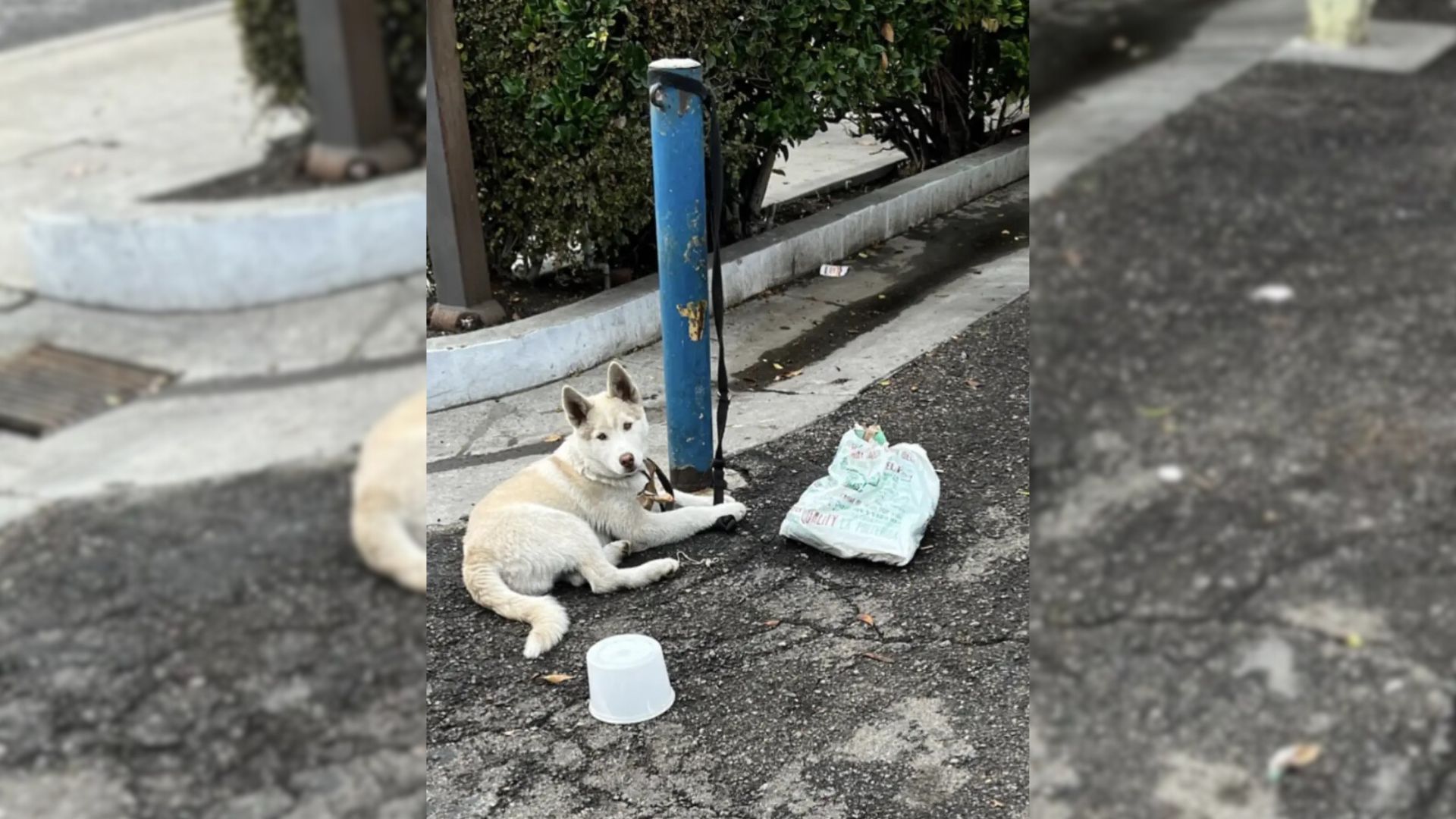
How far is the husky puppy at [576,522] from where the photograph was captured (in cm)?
345

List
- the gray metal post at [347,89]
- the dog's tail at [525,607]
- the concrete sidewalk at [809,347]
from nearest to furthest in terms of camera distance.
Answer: the gray metal post at [347,89]
the dog's tail at [525,607]
the concrete sidewalk at [809,347]

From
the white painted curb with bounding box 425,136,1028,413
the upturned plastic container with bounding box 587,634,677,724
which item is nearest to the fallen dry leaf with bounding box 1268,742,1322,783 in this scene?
the upturned plastic container with bounding box 587,634,677,724

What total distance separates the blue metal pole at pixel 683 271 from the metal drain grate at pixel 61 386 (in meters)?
3.29

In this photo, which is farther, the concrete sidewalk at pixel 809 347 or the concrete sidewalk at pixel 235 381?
the concrete sidewalk at pixel 809 347

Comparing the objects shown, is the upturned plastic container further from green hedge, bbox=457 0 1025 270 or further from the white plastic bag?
green hedge, bbox=457 0 1025 270

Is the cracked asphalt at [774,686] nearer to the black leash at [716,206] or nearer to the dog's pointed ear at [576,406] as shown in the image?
the black leash at [716,206]

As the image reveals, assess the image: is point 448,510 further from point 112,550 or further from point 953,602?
point 112,550

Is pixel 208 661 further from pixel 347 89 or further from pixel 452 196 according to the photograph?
pixel 452 196

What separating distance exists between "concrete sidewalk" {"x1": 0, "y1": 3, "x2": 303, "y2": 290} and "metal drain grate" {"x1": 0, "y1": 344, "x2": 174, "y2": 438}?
0.11 ft

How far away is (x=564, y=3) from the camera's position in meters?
5.05

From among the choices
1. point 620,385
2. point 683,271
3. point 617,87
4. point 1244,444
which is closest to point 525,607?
point 620,385

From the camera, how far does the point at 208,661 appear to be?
0.54 m

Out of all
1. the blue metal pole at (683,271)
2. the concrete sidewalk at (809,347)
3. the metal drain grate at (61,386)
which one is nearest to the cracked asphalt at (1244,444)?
the metal drain grate at (61,386)

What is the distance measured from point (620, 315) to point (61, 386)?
492 centimetres
